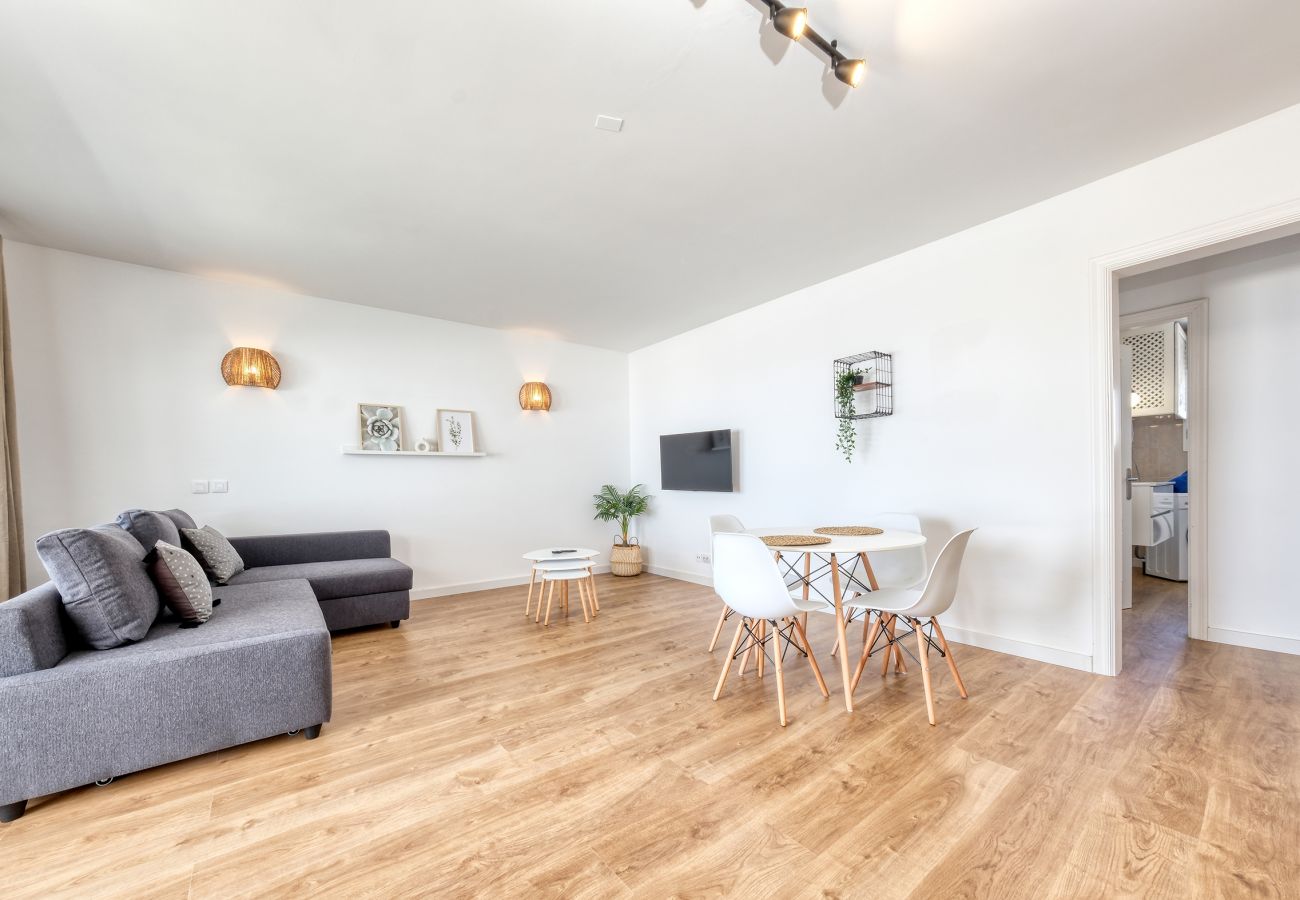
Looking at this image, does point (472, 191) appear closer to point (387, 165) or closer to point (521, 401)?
point (387, 165)

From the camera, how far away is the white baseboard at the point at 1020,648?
278 centimetres

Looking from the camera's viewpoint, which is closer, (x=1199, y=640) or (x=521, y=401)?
(x=1199, y=640)

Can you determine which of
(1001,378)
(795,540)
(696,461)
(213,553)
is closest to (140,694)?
(213,553)

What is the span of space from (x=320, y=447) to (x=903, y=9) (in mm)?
4735

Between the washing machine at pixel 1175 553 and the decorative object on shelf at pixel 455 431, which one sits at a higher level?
the decorative object on shelf at pixel 455 431

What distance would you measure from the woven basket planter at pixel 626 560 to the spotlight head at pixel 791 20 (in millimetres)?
4780

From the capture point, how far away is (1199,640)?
3.19m

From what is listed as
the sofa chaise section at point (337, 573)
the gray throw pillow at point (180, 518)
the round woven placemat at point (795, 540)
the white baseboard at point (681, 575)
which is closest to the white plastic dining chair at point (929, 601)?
the round woven placemat at point (795, 540)

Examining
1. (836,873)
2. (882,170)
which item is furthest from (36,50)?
(836,873)

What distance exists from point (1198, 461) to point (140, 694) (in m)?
5.56

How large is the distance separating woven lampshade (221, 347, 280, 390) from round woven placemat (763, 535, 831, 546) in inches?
158

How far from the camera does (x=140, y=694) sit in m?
1.86

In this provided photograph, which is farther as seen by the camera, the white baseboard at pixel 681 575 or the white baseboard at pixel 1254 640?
the white baseboard at pixel 681 575

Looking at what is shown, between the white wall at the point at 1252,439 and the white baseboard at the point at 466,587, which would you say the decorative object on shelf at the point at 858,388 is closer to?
the white wall at the point at 1252,439
